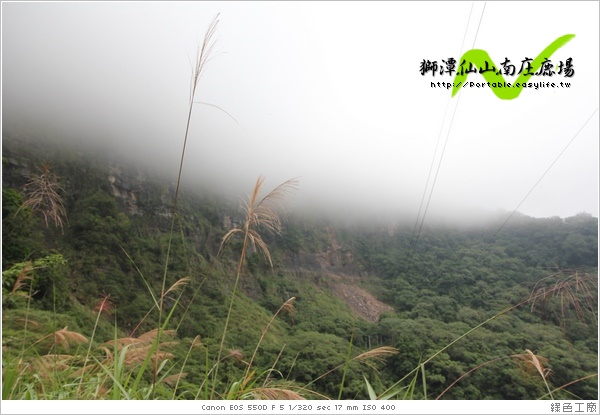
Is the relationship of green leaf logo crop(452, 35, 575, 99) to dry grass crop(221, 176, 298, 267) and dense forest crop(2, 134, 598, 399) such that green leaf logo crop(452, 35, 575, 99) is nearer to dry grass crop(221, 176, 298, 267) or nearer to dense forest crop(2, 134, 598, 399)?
dry grass crop(221, 176, 298, 267)

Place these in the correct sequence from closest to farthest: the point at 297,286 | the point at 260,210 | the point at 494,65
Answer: the point at 260,210 < the point at 494,65 < the point at 297,286

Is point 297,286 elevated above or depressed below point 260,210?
below

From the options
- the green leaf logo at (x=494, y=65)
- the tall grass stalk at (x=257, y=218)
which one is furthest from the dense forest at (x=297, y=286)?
the tall grass stalk at (x=257, y=218)

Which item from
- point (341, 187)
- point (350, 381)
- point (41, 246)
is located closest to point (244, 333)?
point (350, 381)

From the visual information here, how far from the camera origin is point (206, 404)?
→ 1482 mm

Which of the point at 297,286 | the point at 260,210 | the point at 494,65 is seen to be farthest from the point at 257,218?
the point at 297,286

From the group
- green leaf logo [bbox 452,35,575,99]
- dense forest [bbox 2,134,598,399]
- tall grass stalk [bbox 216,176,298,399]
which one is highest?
green leaf logo [bbox 452,35,575,99]

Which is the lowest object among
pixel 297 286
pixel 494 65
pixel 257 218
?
pixel 297 286

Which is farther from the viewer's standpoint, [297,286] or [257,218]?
[297,286]

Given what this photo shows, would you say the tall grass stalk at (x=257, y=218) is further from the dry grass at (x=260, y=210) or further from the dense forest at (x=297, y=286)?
the dense forest at (x=297, y=286)

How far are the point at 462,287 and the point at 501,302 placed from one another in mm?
1879

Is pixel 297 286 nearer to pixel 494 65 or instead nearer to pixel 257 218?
pixel 494 65

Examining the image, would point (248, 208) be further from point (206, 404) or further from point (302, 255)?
point (302, 255)

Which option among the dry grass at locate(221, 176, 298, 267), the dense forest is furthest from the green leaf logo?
the dense forest
